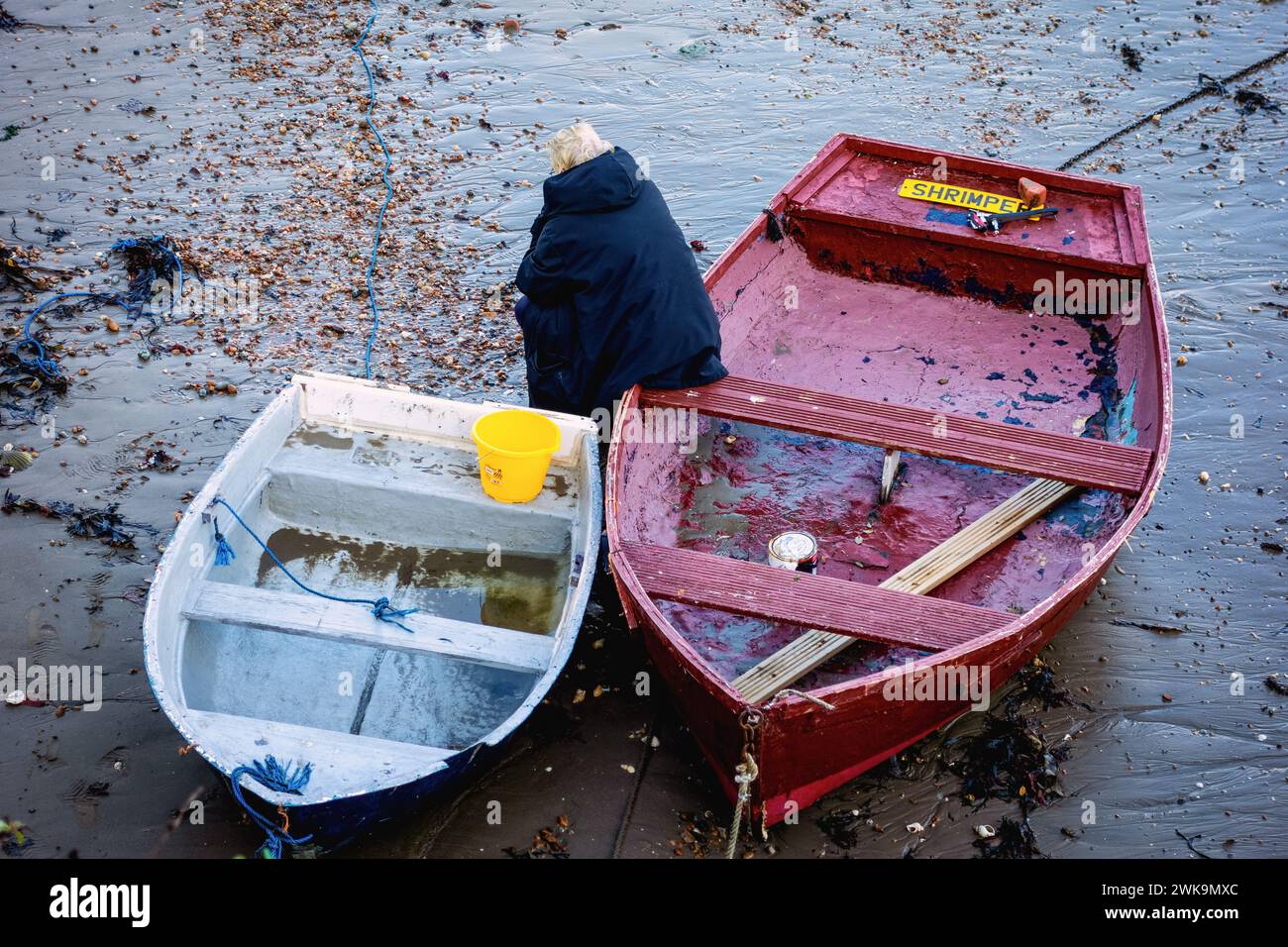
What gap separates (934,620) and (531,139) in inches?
252

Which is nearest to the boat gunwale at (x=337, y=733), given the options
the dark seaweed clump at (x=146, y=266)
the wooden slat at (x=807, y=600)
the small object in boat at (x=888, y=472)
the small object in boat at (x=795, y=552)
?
the wooden slat at (x=807, y=600)

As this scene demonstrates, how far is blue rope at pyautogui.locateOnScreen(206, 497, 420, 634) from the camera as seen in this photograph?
4.51 meters

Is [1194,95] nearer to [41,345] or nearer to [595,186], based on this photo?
[595,186]

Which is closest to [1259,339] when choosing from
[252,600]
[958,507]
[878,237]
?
[878,237]

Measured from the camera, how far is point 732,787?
4301 mm

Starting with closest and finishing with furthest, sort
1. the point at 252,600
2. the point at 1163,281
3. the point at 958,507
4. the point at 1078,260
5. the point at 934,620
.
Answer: the point at 934,620 < the point at 252,600 < the point at 958,507 < the point at 1078,260 < the point at 1163,281

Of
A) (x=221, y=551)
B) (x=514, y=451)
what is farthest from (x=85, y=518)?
(x=514, y=451)

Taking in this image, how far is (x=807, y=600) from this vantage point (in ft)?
14.2

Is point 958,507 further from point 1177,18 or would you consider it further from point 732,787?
point 1177,18

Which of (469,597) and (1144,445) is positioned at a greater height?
(1144,445)

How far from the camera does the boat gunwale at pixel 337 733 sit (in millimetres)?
3746

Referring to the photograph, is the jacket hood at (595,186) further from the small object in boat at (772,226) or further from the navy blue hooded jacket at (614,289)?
the small object in boat at (772,226)

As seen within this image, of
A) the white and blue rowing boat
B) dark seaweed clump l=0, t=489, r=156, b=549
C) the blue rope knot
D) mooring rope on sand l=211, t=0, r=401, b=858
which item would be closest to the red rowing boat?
the white and blue rowing boat

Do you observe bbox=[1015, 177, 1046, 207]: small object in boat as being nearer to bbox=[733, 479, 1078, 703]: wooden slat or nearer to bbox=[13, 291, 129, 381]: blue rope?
bbox=[733, 479, 1078, 703]: wooden slat
